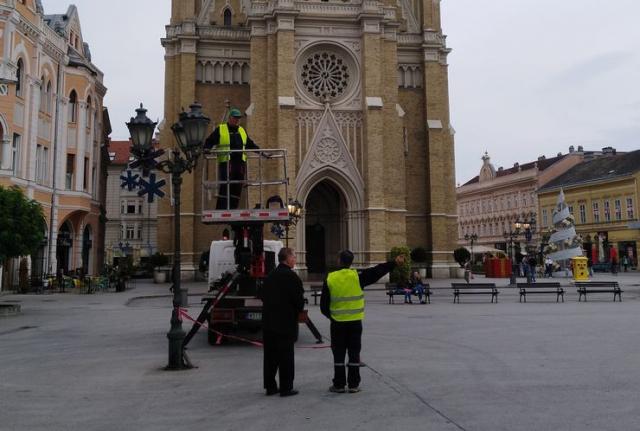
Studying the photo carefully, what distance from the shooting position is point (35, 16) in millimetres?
28266

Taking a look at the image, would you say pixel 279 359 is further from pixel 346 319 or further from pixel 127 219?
pixel 127 219

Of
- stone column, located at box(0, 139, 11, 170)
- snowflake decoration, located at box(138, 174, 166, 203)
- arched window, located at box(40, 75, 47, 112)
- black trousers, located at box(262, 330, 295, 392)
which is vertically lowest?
black trousers, located at box(262, 330, 295, 392)

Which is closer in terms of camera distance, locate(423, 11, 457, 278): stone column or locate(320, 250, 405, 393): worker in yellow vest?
locate(320, 250, 405, 393): worker in yellow vest

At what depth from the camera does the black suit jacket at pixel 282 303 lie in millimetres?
6941

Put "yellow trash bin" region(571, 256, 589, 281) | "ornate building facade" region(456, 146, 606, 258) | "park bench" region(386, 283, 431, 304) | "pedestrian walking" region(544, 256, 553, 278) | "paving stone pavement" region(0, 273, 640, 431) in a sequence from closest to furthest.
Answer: "paving stone pavement" region(0, 273, 640, 431) → "park bench" region(386, 283, 431, 304) → "yellow trash bin" region(571, 256, 589, 281) → "pedestrian walking" region(544, 256, 553, 278) → "ornate building facade" region(456, 146, 606, 258)

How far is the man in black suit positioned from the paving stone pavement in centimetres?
23

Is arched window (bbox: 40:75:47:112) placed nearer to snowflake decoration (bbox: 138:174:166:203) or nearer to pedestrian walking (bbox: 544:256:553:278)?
snowflake decoration (bbox: 138:174:166:203)

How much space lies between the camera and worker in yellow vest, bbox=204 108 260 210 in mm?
10824

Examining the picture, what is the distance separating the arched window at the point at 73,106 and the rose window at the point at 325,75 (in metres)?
13.0

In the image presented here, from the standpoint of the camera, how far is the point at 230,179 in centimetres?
1109

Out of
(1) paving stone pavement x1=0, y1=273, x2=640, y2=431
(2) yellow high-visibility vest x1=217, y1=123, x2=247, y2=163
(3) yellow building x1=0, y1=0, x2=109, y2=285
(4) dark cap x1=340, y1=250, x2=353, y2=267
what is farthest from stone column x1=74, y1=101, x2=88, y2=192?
(4) dark cap x1=340, y1=250, x2=353, y2=267

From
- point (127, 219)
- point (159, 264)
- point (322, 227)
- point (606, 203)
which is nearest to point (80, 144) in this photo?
point (159, 264)

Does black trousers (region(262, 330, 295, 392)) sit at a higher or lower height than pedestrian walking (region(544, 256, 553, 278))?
lower

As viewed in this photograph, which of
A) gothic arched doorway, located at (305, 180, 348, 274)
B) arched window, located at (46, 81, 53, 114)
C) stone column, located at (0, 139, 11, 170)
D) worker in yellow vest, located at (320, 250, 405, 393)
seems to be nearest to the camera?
worker in yellow vest, located at (320, 250, 405, 393)
